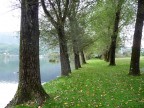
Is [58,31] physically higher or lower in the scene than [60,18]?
lower

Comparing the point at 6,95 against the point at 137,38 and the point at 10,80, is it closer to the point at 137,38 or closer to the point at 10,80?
the point at 137,38

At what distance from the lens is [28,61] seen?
1542cm

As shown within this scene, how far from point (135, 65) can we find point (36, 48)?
40.2 feet

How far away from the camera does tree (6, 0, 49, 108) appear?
1510cm

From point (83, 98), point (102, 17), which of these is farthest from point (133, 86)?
point (102, 17)

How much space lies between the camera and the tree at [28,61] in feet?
49.6

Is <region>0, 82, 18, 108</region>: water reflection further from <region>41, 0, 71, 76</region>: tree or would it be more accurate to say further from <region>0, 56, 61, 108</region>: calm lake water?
<region>41, 0, 71, 76</region>: tree

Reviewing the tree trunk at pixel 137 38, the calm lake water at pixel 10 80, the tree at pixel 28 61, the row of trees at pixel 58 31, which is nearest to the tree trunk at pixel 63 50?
the row of trees at pixel 58 31

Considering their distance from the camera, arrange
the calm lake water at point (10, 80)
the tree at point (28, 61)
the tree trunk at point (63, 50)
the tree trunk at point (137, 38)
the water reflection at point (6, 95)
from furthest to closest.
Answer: the tree trunk at point (63, 50)
the calm lake water at point (10, 80)
the tree trunk at point (137, 38)
the water reflection at point (6, 95)
the tree at point (28, 61)

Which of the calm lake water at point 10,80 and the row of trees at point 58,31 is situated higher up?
the row of trees at point 58,31

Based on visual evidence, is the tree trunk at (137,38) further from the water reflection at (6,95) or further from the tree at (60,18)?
the water reflection at (6,95)

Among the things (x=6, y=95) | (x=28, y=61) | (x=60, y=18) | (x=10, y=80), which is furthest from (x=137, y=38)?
(x=10, y=80)

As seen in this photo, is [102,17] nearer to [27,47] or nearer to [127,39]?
[127,39]

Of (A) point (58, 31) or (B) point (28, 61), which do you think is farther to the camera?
(A) point (58, 31)
